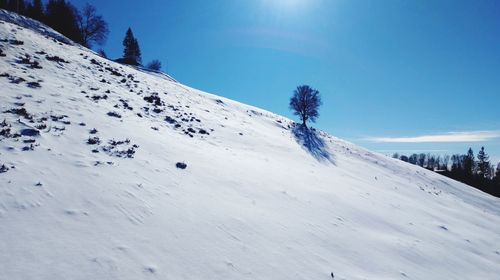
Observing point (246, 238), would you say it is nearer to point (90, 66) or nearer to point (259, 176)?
point (259, 176)

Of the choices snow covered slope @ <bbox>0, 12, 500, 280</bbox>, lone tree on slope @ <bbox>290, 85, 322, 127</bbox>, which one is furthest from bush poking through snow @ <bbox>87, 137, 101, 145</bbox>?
lone tree on slope @ <bbox>290, 85, 322, 127</bbox>

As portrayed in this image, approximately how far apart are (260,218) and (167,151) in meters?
6.09

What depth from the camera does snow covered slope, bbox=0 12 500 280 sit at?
512 centimetres

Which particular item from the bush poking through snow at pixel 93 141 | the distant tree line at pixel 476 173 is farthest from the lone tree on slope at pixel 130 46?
the distant tree line at pixel 476 173

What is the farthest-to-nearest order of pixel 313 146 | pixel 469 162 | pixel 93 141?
pixel 469 162 → pixel 313 146 → pixel 93 141

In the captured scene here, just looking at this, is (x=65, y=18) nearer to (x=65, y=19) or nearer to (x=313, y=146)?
(x=65, y=19)

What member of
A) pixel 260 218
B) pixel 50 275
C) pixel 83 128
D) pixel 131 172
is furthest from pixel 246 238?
pixel 83 128

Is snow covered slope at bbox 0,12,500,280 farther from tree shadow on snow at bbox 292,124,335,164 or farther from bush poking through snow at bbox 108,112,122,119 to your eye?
tree shadow on snow at bbox 292,124,335,164

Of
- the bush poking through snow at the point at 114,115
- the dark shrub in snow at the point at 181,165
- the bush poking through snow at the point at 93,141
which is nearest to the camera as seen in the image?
the bush poking through snow at the point at 93,141

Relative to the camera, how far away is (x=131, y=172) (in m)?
8.85

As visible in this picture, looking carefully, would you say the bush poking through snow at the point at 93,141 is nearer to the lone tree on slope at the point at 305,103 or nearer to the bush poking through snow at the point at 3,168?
the bush poking through snow at the point at 3,168

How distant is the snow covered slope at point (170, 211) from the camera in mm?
5121

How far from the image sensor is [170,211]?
7.08 metres

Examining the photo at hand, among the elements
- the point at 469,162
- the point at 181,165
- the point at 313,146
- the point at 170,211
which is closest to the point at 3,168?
the point at 170,211
